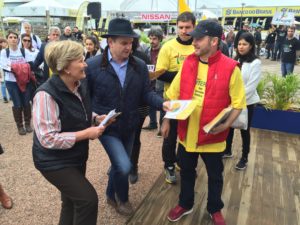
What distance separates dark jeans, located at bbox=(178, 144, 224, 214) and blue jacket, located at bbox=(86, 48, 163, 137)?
56 centimetres

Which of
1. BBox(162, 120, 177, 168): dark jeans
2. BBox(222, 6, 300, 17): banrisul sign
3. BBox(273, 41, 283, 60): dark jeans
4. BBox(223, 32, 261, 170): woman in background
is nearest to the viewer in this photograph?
BBox(162, 120, 177, 168): dark jeans

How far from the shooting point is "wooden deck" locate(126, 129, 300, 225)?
2.96 meters

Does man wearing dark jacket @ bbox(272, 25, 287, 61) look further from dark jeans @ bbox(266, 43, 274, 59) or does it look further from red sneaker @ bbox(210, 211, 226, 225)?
red sneaker @ bbox(210, 211, 226, 225)

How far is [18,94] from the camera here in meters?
5.48

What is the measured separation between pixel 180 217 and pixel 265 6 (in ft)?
136

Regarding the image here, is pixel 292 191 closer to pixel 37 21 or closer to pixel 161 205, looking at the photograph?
pixel 161 205

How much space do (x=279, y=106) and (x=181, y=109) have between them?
378 centimetres

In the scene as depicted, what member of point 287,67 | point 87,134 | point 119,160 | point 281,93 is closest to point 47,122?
point 87,134

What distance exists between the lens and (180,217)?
116 inches

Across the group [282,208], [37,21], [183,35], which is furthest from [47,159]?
[37,21]

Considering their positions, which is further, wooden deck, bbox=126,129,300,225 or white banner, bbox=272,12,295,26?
white banner, bbox=272,12,295,26

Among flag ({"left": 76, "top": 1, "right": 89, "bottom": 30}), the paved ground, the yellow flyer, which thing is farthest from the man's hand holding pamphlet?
flag ({"left": 76, "top": 1, "right": 89, "bottom": 30})

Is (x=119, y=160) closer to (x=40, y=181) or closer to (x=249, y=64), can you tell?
(x=40, y=181)

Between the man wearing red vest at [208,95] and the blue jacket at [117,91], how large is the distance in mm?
322
